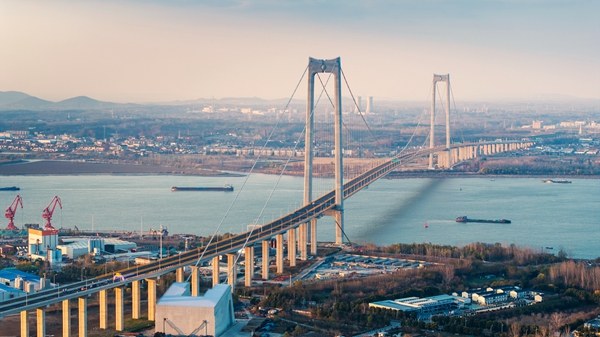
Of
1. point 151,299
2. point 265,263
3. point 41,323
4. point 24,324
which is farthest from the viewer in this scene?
point 265,263

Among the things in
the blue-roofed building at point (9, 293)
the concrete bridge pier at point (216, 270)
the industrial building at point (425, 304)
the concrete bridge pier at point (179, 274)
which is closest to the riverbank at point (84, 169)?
the concrete bridge pier at point (216, 270)

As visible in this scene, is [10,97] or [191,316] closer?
[191,316]

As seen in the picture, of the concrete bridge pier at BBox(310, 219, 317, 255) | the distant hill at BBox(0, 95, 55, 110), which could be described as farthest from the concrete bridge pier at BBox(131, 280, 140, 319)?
the distant hill at BBox(0, 95, 55, 110)

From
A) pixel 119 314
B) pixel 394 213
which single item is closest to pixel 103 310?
pixel 119 314

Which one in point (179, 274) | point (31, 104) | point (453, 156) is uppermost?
point (31, 104)

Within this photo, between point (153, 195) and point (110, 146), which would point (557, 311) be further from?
point (110, 146)

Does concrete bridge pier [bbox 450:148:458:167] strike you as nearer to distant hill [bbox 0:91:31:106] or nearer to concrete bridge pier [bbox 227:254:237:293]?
concrete bridge pier [bbox 227:254:237:293]

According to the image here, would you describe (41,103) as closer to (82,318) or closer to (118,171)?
(118,171)
